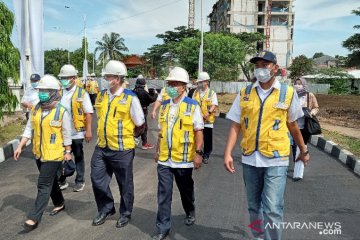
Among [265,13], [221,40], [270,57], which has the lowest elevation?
[270,57]

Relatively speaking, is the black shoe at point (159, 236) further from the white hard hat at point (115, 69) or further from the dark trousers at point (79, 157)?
the dark trousers at point (79, 157)

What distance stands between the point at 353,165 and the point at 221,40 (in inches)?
1402

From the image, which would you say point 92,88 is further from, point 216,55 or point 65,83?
point 216,55

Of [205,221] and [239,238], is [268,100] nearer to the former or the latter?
[239,238]

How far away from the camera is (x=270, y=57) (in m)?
3.46

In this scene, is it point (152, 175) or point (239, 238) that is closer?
point (239, 238)

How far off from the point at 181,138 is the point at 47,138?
63.1 inches

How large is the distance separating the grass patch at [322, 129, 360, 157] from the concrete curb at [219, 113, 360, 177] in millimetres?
316

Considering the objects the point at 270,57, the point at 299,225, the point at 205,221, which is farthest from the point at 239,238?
the point at 270,57

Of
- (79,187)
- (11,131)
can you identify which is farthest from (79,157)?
(11,131)

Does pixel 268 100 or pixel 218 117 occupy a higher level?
pixel 268 100

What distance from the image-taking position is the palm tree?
236ft

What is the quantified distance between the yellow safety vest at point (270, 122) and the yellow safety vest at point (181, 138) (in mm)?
890

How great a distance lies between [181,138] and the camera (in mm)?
4191
